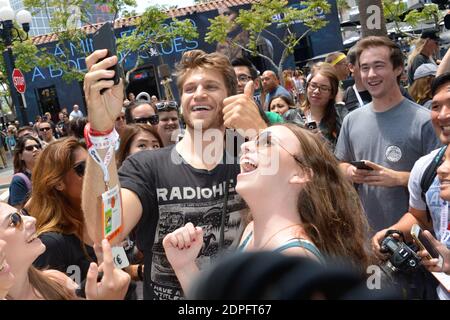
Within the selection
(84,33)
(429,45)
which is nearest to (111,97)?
(429,45)

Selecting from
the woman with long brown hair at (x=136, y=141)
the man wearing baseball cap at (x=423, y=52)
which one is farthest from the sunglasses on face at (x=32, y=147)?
the man wearing baseball cap at (x=423, y=52)

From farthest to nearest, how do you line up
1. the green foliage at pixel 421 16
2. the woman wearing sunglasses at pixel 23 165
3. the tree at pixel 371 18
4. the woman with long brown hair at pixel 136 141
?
1. the green foliage at pixel 421 16
2. the tree at pixel 371 18
3. the woman wearing sunglasses at pixel 23 165
4. the woman with long brown hair at pixel 136 141

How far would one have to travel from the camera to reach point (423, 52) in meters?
6.06

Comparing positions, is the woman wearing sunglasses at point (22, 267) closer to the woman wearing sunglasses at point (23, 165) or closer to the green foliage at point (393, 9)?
the woman wearing sunglasses at point (23, 165)

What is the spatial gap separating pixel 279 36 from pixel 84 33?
9566 mm

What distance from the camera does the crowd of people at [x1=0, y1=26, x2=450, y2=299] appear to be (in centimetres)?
189

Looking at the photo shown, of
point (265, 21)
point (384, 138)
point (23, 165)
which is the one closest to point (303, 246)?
point (384, 138)

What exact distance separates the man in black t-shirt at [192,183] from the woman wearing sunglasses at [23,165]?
268 centimetres

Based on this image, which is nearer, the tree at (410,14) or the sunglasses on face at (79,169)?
the sunglasses on face at (79,169)

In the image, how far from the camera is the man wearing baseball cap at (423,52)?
5.93m

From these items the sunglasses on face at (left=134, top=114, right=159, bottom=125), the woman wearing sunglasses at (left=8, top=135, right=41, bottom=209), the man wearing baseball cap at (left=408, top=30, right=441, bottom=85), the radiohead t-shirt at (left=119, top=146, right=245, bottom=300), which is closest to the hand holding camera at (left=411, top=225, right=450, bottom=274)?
the radiohead t-shirt at (left=119, top=146, right=245, bottom=300)

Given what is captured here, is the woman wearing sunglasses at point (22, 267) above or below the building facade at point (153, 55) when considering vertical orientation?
above

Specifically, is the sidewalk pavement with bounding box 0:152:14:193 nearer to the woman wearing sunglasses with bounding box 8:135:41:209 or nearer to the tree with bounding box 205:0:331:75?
the woman wearing sunglasses with bounding box 8:135:41:209
